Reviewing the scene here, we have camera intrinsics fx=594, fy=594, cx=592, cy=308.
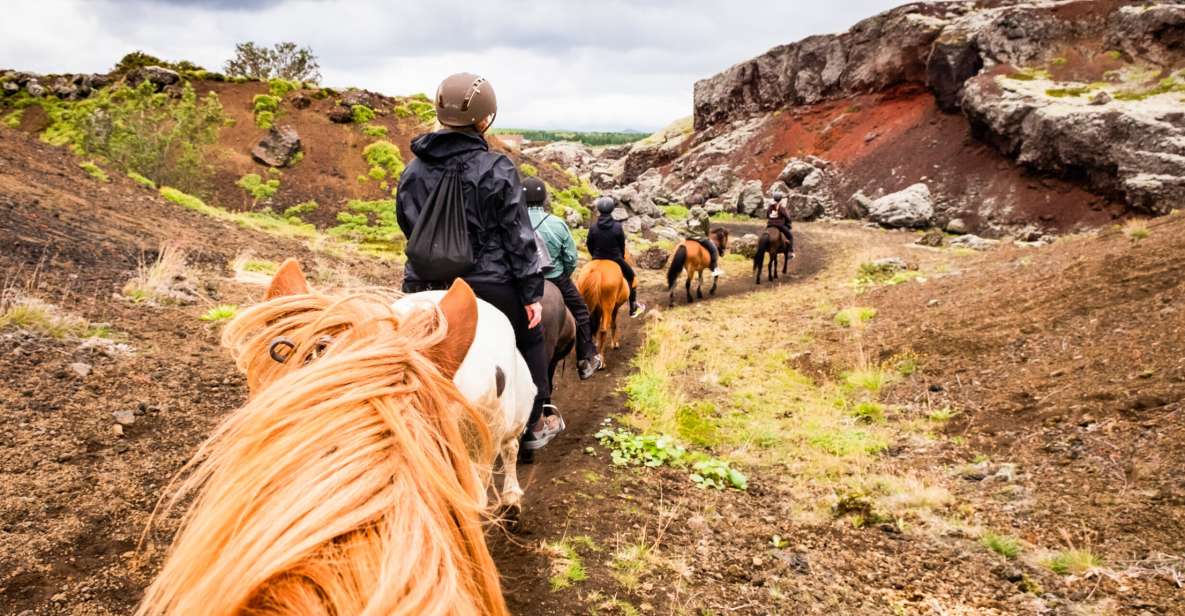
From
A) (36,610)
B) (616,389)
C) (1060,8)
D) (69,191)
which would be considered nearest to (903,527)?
(616,389)

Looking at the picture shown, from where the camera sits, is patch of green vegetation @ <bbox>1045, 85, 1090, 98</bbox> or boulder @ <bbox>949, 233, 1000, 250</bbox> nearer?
boulder @ <bbox>949, 233, 1000, 250</bbox>

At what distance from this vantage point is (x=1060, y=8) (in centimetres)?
2450

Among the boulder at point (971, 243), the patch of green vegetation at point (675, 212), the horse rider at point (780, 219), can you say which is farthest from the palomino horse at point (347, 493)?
the patch of green vegetation at point (675, 212)

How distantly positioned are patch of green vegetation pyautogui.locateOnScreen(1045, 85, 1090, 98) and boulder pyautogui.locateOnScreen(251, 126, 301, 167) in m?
27.4

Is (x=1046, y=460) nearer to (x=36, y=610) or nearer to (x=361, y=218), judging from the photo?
(x=36, y=610)

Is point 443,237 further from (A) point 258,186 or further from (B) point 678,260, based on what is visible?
(A) point 258,186

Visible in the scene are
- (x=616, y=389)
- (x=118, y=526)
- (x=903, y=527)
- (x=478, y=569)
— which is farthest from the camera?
(x=616, y=389)

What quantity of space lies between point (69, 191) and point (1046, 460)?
14201 millimetres

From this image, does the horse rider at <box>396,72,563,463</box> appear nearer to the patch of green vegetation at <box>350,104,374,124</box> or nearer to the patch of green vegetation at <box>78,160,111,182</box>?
the patch of green vegetation at <box>78,160,111,182</box>

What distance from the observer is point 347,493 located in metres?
0.94

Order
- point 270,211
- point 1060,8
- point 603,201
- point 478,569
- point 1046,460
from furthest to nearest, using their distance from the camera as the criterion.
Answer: point 1060,8 → point 270,211 → point 603,201 → point 1046,460 → point 478,569

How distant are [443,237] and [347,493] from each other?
72.6 inches

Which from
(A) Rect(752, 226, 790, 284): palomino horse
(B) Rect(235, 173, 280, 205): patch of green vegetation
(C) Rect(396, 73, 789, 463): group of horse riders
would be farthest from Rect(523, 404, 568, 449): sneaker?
(B) Rect(235, 173, 280, 205): patch of green vegetation

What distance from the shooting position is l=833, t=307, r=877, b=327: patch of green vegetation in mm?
9240
